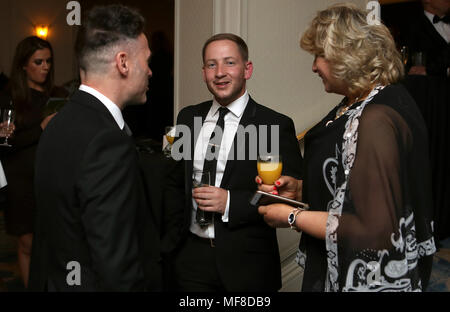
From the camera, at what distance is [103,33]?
1.55 metres

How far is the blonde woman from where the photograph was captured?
57.1 inches

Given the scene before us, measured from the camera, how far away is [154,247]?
1.61 m

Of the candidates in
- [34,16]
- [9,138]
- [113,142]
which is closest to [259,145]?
[113,142]

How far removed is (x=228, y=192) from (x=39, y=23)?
8.77m

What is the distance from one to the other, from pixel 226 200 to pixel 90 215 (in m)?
1.00

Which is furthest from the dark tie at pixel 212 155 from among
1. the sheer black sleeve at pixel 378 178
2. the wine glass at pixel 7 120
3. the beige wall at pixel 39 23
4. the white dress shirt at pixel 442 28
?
the beige wall at pixel 39 23

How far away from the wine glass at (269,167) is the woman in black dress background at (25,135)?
1837mm

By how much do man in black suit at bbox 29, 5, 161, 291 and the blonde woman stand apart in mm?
624

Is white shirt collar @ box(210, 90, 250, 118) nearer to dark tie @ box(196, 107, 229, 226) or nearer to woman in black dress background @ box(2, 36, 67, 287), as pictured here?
dark tie @ box(196, 107, 229, 226)

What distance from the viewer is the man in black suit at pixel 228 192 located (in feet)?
7.61

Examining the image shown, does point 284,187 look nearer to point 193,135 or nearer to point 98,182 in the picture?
point 193,135

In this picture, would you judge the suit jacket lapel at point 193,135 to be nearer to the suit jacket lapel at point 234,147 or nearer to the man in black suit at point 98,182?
the suit jacket lapel at point 234,147

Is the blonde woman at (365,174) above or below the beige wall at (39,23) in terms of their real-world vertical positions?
below

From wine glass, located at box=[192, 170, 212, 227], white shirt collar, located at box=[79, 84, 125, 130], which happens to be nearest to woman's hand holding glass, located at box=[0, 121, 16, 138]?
wine glass, located at box=[192, 170, 212, 227]
